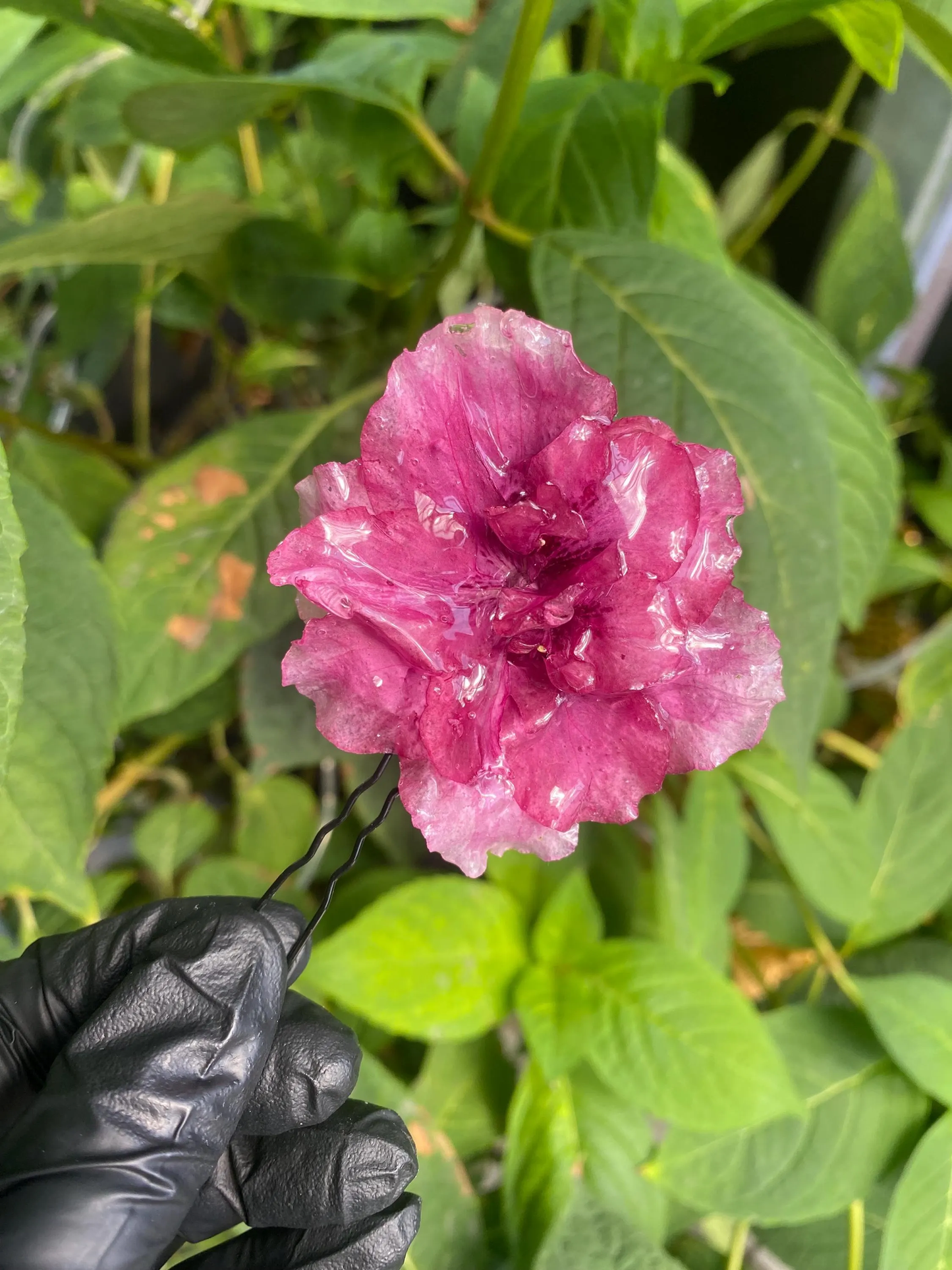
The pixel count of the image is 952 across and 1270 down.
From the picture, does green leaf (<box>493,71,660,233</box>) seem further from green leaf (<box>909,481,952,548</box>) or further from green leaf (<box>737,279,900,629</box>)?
green leaf (<box>909,481,952,548</box>)

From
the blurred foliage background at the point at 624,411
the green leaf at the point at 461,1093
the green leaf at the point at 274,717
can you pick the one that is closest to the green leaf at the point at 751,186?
the blurred foliage background at the point at 624,411

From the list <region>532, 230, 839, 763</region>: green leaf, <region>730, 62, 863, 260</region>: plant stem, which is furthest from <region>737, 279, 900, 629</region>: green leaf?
<region>730, 62, 863, 260</region>: plant stem

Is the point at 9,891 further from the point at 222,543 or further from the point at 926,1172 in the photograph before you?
the point at 926,1172

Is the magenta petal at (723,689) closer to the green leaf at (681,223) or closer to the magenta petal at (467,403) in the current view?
the magenta petal at (467,403)

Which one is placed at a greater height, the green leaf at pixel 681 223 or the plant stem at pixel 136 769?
the green leaf at pixel 681 223

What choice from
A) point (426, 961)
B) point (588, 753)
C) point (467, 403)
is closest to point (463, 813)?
point (588, 753)
